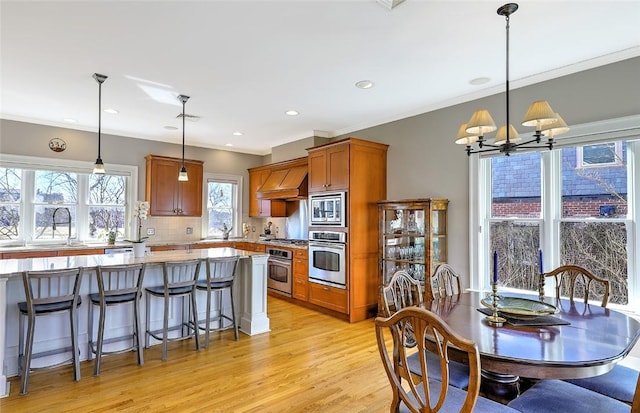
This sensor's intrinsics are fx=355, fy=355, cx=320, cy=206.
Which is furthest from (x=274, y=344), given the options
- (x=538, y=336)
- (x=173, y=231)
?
(x=173, y=231)

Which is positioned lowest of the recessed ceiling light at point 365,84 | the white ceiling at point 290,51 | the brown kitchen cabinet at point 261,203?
the brown kitchen cabinet at point 261,203

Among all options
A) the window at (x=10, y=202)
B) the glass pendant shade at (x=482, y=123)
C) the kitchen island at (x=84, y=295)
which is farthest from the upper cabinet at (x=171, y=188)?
the glass pendant shade at (x=482, y=123)

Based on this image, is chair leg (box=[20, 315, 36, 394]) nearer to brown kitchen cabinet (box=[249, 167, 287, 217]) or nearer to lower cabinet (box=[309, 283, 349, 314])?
lower cabinet (box=[309, 283, 349, 314])

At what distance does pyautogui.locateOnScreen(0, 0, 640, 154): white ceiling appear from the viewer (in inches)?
95.9

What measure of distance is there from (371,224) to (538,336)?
307cm

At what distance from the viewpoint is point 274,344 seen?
3.79 metres

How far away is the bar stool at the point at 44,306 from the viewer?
2723mm

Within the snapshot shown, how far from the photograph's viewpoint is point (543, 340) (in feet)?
5.95

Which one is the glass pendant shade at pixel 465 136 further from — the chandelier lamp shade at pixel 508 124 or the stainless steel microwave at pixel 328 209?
the stainless steel microwave at pixel 328 209

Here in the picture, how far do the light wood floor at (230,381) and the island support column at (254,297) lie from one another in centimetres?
18

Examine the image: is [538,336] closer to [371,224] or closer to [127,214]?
[371,224]

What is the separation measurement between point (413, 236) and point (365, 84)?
1895mm

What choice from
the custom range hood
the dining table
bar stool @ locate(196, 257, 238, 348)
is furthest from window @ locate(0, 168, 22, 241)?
the dining table

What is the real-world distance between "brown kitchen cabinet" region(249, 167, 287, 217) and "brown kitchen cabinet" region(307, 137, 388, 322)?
6.45 ft
